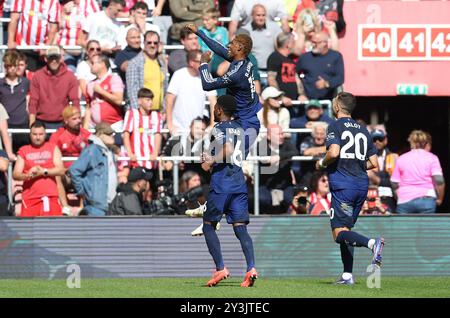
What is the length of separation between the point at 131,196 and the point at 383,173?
13.8 feet

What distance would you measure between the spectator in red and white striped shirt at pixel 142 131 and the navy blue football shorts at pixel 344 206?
5317mm

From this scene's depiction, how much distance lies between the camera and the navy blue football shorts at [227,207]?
1369 centimetres

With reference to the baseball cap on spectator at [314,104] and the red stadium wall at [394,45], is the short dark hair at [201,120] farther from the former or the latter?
the red stadium wall at [394,45]

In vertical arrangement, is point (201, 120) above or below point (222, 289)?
above

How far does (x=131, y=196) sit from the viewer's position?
58.4 ft

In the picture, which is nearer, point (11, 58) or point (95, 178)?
point (95, 178)

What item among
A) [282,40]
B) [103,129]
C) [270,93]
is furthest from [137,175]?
[282,40]

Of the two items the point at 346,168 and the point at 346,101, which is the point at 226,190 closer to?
the point at 346,168

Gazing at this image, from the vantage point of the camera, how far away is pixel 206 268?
1719 cm

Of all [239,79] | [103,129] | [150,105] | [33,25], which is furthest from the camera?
[33,25]

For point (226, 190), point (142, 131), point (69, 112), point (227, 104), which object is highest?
point (227, 104)

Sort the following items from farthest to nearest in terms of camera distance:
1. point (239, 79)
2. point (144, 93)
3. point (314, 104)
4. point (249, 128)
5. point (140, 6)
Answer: point (140, 6), point (314, 104), point (144, 93), point (249, 128), point (239, 79)
